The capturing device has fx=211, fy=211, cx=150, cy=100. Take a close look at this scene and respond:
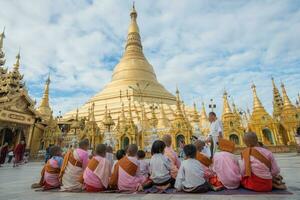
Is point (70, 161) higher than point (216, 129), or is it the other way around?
point (216, 129)

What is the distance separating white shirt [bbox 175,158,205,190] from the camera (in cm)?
393

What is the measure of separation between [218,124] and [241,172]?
2443 millimetres

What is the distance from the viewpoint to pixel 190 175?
3939 millimetres

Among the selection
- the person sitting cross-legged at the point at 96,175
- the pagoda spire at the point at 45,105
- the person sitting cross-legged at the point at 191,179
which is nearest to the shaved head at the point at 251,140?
the person sitting cross-legged at the point at 191,179

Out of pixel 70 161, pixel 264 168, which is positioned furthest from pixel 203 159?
pixel 70 161

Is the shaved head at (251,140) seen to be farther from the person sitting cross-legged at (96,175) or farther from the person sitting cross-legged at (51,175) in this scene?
the person sitting cross-legged at (51,175)

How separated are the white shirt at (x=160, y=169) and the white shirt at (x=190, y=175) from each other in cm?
40

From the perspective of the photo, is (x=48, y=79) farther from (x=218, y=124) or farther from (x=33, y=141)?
(x=218, y=124)

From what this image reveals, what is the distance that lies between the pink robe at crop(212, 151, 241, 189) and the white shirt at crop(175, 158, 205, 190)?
1.26 feet

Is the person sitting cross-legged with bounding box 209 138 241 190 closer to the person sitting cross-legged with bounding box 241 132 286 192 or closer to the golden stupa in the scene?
the person sitting cross-legged with bounding box 241 132 286 192

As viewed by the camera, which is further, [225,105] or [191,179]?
[225,105]

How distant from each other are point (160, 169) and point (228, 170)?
133 cm

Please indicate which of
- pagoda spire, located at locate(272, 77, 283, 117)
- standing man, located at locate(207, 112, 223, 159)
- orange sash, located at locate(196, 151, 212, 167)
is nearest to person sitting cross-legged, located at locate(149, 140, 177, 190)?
orange sash, located at locate(196, 151, 212, 167)

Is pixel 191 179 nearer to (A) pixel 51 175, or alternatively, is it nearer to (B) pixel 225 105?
(A) pixel 51 175
